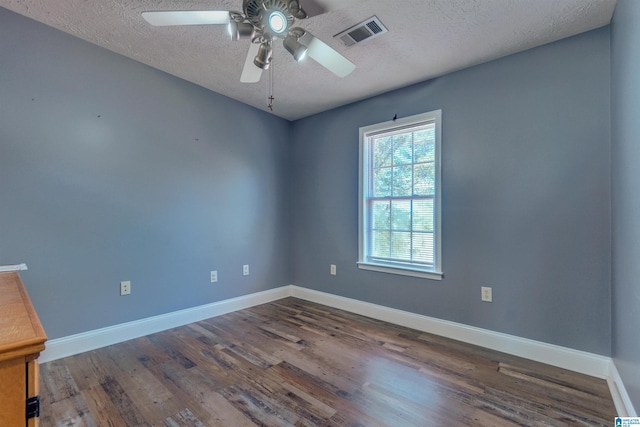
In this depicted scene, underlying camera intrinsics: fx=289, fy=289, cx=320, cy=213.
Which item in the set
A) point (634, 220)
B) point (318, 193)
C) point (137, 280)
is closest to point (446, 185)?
point (634, 220)

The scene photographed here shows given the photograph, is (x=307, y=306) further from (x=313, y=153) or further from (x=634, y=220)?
(x=634, y=220)

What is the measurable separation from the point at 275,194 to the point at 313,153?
0.74m

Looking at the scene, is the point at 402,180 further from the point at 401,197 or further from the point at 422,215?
the point at 422,215

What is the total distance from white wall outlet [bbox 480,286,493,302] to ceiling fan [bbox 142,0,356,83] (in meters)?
2.08

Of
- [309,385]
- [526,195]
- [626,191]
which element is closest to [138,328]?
[309,385]

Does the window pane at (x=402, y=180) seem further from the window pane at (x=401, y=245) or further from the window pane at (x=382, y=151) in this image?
the window pane at (x=401, y=245)

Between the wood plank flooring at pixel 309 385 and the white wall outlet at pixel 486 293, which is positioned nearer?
the wood plank flooring at pixel 309 385

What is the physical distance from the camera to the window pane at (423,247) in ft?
9.11

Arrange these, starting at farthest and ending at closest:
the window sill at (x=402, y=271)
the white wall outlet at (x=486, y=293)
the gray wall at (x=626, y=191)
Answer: the window sill at (x=402, y=271)
the white wall outlet at (x=486, y=293)
the gray wall at (x=626, y=191)

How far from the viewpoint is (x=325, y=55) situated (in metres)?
1.71

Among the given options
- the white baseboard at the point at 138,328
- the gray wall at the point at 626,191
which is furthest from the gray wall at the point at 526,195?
the white baseboard at the point at 138,328

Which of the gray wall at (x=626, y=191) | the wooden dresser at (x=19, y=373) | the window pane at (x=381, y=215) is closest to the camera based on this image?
the wooden dresser at (x=19, y=373)

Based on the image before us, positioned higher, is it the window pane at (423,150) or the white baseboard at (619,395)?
the window pane at (423,150)

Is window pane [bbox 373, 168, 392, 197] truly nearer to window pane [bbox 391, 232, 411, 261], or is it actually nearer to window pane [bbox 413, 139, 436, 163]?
window pane [bbox 413, 139, 436, 163]
